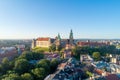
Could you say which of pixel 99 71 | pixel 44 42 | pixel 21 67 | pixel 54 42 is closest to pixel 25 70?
pixel 21 67

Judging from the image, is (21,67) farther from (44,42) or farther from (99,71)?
(44,42)

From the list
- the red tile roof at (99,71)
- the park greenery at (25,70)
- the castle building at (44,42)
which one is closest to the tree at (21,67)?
the park greenery at (25,70)

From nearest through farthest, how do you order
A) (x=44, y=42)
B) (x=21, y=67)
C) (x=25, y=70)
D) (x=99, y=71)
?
1. (x=21, y=67)
2. (x=25, y=70)
3. (x=99, y=71)
4. (x=44, y=42)

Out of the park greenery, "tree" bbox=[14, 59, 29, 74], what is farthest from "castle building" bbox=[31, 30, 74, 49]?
"tree" bbox=[14, 59, 29, 74]

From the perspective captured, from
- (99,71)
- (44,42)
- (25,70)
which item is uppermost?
(44,42)

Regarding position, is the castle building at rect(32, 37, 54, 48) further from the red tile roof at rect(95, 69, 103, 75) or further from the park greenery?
the red tile roof at rect(95, 69, 103, 75)

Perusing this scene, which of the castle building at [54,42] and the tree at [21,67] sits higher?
the castle building at [54,42]

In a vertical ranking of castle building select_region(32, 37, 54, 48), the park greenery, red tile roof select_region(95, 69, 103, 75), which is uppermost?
castle building select_region(32, 37, 54, 48)

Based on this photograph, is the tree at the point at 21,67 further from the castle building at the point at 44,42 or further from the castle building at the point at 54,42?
the castle building at the point at 44,42

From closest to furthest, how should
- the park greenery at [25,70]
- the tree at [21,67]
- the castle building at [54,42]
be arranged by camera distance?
the park greenery at [25,70] < the tree at [21,67] < the castle building at [54,42]

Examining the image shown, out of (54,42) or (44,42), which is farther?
(44,42)

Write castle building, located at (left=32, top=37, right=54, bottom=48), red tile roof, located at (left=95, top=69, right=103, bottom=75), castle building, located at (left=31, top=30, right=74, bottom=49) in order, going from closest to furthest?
1. red tile roof, located at (left=95, top=69, right=103, bottom=75)
2. castle building, located at (left=31, top=30, right=74, bottom=49)
3. castle building, located at (left=32, top=37, right=54, bottom=48)

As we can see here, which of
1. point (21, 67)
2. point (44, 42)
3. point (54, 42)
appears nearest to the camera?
point (21, 67)
